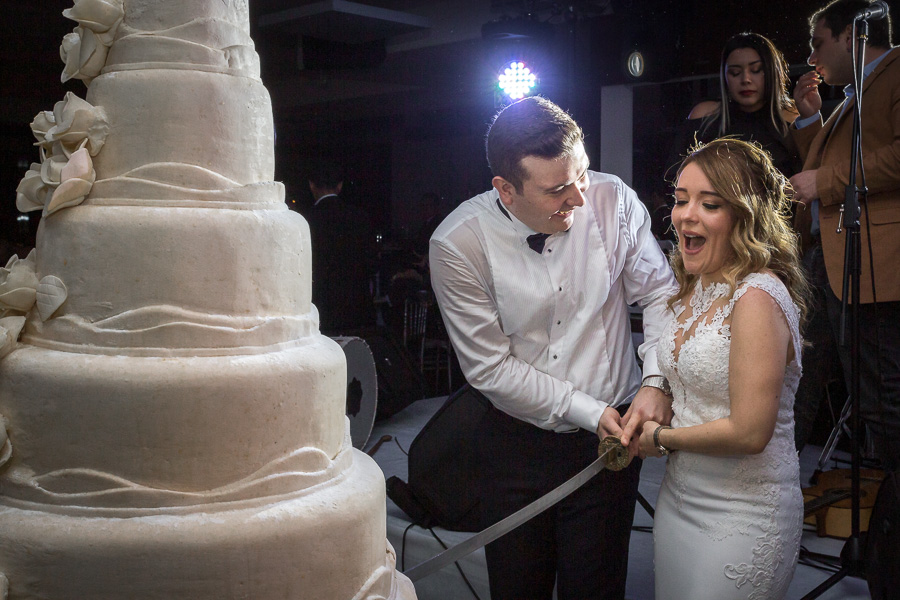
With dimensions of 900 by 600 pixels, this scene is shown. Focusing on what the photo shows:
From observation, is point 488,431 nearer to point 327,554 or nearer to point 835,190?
point 327,554

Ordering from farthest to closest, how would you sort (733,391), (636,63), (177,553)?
(636,63), (733,391), (177,553)

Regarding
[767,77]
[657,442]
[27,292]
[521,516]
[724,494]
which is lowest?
[521,516]

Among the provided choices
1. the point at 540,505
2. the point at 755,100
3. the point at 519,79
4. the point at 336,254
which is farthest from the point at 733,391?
the point at 519,79

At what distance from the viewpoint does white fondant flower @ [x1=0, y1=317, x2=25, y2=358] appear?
159 cm

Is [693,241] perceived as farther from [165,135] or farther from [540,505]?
[165,135]

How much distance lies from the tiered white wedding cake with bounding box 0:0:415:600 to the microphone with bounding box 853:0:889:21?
7.48 ft

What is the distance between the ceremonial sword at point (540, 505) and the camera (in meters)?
2.29

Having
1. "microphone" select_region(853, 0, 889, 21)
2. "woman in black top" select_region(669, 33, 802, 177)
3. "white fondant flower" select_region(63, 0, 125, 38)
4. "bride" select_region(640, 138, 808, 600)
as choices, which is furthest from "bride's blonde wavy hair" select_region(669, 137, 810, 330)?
"woman in black top" select_region(669, 33, 802, 177)

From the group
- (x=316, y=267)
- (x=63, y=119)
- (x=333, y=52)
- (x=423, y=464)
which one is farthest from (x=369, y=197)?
(x=63, y=119)

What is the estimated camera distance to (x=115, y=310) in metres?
1.57

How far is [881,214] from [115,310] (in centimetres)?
307

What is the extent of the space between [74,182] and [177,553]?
0.75m

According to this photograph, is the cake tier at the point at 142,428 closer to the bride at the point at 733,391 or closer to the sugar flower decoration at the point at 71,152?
the sugar flower decoration at the point at 71,152

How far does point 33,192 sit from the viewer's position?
1696 millimetres
